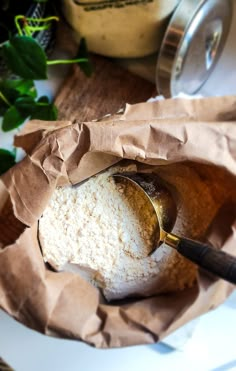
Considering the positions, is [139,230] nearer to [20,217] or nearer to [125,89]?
[20,217]

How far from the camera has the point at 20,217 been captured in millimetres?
482

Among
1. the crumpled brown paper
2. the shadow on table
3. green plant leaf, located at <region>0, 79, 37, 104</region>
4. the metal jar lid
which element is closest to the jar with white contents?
the metal jar lid

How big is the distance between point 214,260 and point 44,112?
350 mm

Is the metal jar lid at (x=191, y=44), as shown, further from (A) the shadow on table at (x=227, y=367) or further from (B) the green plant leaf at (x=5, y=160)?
(A) the shadow on table at (x=227, y=367)

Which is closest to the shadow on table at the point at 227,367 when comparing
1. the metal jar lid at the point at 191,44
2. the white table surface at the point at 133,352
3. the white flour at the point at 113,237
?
the white table surface at the point at 133,352

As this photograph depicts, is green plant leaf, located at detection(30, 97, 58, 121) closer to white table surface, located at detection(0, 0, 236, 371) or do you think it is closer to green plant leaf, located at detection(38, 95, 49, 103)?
green plant leaf, located at detection(38, 95, 49, 103)

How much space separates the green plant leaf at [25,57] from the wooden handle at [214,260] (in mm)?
327

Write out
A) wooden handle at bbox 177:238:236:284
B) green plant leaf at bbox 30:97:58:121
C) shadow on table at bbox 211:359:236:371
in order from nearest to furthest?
wooden handle at bbox 177:238:236:284
shadow on table at bbox 211:359:236:371
green plant leaf at bbox 30:97:58:121

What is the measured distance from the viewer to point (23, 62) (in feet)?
2.17

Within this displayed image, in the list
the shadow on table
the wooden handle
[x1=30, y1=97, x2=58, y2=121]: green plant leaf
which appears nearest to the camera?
the wooden handle

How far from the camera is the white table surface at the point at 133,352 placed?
0.59 meters

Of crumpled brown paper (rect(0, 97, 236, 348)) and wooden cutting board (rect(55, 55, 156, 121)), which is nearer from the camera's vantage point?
crumpled brown paper (rect(0, 97, 236, 348))

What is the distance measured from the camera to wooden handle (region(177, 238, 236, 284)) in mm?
427

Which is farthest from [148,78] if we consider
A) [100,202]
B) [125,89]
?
[100,202]
